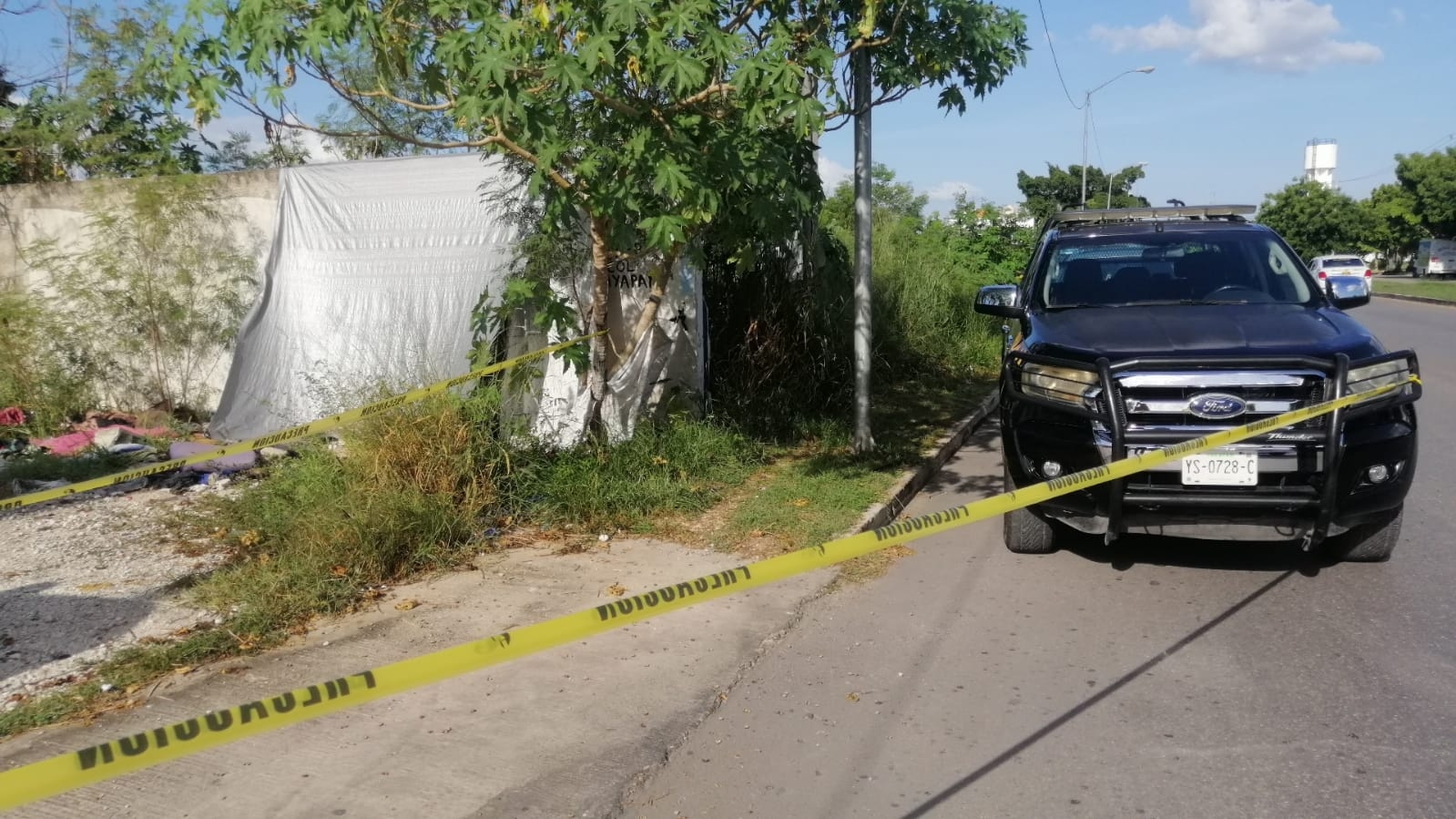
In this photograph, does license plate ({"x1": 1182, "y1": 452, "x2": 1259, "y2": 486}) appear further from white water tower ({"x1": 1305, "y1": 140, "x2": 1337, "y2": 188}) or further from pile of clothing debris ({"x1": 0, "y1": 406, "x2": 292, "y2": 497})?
white water tower ({"x1": 1305, "y1": 140, "x2": 1337, "y2": 188})

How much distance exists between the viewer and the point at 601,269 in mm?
7414

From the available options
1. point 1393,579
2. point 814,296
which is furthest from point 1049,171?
point 1393,579

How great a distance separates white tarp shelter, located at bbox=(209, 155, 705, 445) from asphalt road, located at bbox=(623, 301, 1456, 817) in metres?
3.20

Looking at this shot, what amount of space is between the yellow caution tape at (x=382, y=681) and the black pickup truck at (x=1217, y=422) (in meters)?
1.32

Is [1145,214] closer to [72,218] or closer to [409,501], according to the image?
[409,501]

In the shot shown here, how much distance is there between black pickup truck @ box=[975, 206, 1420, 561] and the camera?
15.6 feet

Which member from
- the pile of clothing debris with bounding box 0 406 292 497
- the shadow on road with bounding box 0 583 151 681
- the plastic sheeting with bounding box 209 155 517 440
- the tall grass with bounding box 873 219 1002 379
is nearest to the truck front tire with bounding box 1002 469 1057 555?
the plastic sheeting with bounding box 209 155 517 440

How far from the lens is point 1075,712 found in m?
3.93

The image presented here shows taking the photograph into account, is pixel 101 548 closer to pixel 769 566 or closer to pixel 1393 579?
pixel 769 566

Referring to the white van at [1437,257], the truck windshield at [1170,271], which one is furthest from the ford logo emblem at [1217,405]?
the white van at [1437,257]

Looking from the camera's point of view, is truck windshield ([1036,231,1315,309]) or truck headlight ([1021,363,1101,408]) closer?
truck headlight ([1021,363,1101,408])

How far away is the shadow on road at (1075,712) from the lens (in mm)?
3389

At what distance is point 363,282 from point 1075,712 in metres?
6.81

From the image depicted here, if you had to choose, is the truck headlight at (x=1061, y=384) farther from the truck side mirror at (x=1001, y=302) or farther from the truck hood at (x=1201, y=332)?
the truck side mirror at (x=1001, y=302)
